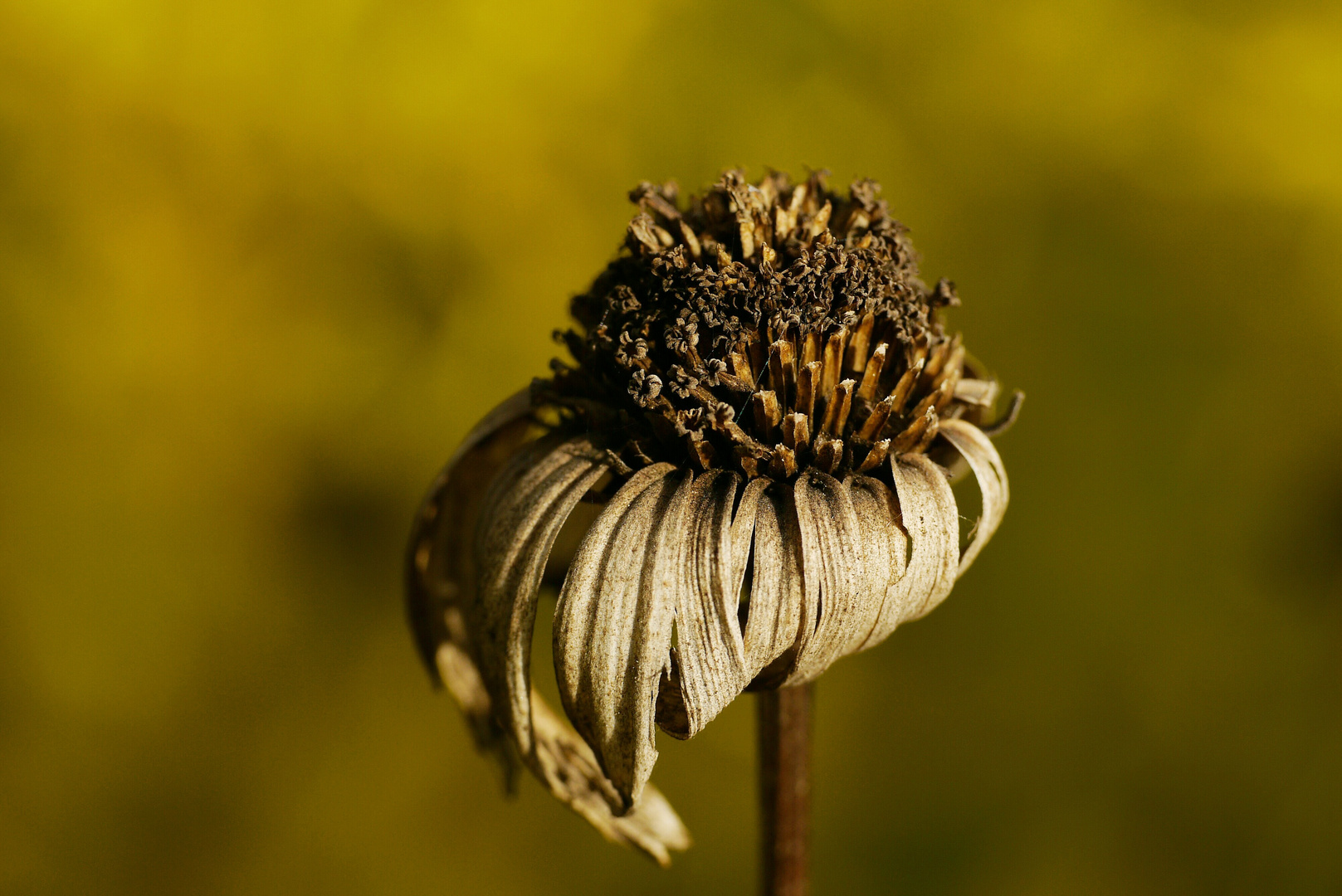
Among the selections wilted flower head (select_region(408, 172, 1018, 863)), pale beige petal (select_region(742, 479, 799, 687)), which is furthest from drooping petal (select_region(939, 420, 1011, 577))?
pale beige petal (select_region(742, 479, 799, 687))

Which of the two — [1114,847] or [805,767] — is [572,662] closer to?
[805,767]

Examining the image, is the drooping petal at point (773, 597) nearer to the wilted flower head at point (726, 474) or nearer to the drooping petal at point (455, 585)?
the wilted flower head at point (726, 474)

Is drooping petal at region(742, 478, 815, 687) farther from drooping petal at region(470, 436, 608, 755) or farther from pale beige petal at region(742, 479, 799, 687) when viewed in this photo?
drooping petal at region(470, 436, 608, 755)

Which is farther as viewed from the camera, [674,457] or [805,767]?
[805,767]

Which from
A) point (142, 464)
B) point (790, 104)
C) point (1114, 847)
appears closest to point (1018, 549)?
point (1114, 847)

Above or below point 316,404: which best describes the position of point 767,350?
above

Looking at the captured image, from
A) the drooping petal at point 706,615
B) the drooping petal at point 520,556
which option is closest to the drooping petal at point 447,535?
the drooping petal at point 520,556

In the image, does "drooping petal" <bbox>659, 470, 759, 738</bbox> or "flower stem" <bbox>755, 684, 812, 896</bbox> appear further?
"flower stem" <bbox>755, 684, 812, 896</bbox>
